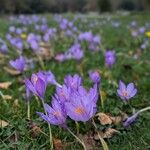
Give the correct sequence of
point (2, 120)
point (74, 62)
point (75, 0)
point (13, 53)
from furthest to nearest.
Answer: point (75, 0)
point (13, 53)
point (74, 62)
point (2, 120)

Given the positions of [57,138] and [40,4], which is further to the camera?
[40,4]

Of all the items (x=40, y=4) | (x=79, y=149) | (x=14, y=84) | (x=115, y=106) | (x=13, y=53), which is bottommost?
(x=79, y=149)

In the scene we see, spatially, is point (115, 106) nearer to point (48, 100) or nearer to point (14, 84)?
point (48, 100)

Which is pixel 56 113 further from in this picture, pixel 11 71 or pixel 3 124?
pixel 11 71

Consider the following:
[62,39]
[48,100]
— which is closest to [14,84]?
[48,100]

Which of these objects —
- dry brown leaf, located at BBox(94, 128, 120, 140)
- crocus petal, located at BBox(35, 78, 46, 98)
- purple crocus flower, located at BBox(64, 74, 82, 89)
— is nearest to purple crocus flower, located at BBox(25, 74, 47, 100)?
crocus petal, located at BBox(35, 78, 46, 98)

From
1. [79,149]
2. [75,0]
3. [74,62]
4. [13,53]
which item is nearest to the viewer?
[79,149]

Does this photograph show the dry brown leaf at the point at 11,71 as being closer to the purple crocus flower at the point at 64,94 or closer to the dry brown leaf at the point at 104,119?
the dry brown leaf at the point at 104,119

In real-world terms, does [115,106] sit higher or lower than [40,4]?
lower
